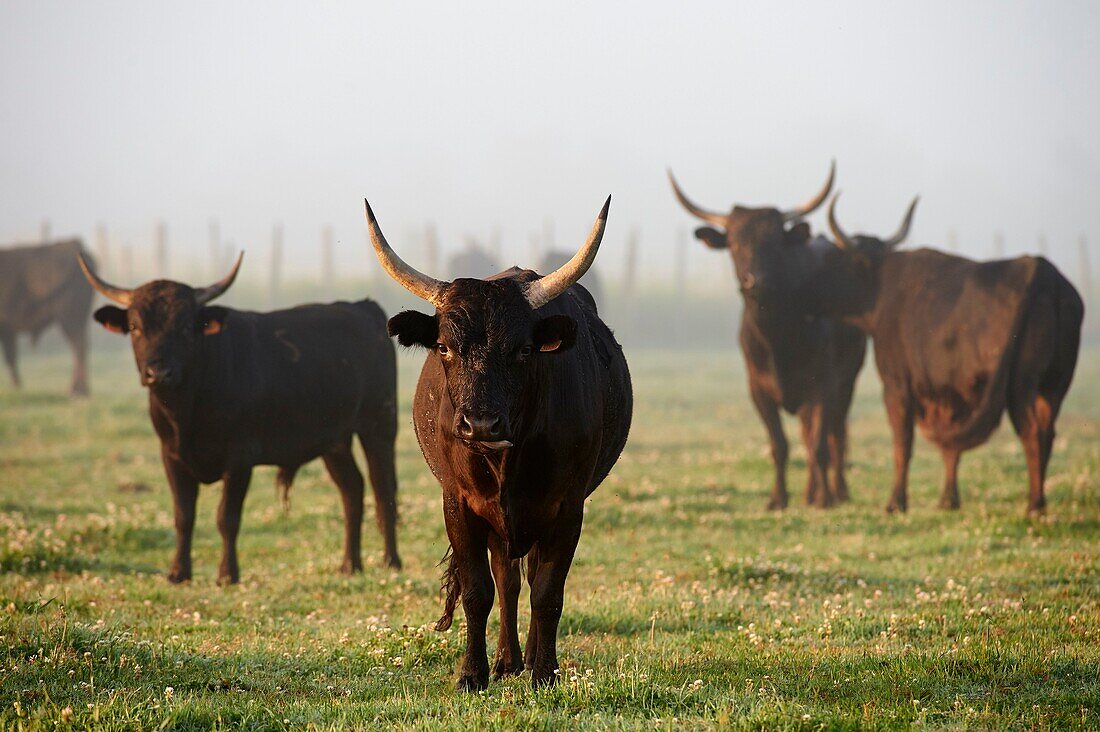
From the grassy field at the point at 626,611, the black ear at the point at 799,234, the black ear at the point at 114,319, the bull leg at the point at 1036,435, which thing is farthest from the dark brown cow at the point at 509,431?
the black ear at the point at 799,234

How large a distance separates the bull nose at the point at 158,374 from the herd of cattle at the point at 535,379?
0.03 m

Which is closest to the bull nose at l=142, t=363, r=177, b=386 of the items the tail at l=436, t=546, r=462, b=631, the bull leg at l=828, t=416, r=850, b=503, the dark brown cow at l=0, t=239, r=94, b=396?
the tail at l=436, t=546, r=462, b=631

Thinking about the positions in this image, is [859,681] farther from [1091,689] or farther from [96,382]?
[96,382]

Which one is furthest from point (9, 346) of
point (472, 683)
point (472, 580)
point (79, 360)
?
point (472, 683)

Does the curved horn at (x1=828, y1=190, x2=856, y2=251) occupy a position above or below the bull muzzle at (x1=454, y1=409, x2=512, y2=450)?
above

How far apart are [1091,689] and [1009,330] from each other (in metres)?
8.16

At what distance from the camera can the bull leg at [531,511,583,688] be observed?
6.63 metres

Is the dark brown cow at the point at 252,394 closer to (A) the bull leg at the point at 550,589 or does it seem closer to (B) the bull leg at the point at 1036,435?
(A) the bull leg at the point at 550,589

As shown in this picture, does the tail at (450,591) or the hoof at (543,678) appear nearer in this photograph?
the hoof at (543,678)

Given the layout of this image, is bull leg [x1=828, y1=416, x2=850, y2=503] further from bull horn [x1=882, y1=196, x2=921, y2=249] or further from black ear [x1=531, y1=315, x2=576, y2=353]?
black ear [x1=531, y1=315, x2=576, y2=353]

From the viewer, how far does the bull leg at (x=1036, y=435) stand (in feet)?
44.4

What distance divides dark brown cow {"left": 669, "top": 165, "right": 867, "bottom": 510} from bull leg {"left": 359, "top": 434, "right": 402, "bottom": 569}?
5577mm

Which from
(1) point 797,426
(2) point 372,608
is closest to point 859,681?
(2) point 372,608

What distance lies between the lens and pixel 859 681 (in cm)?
661
